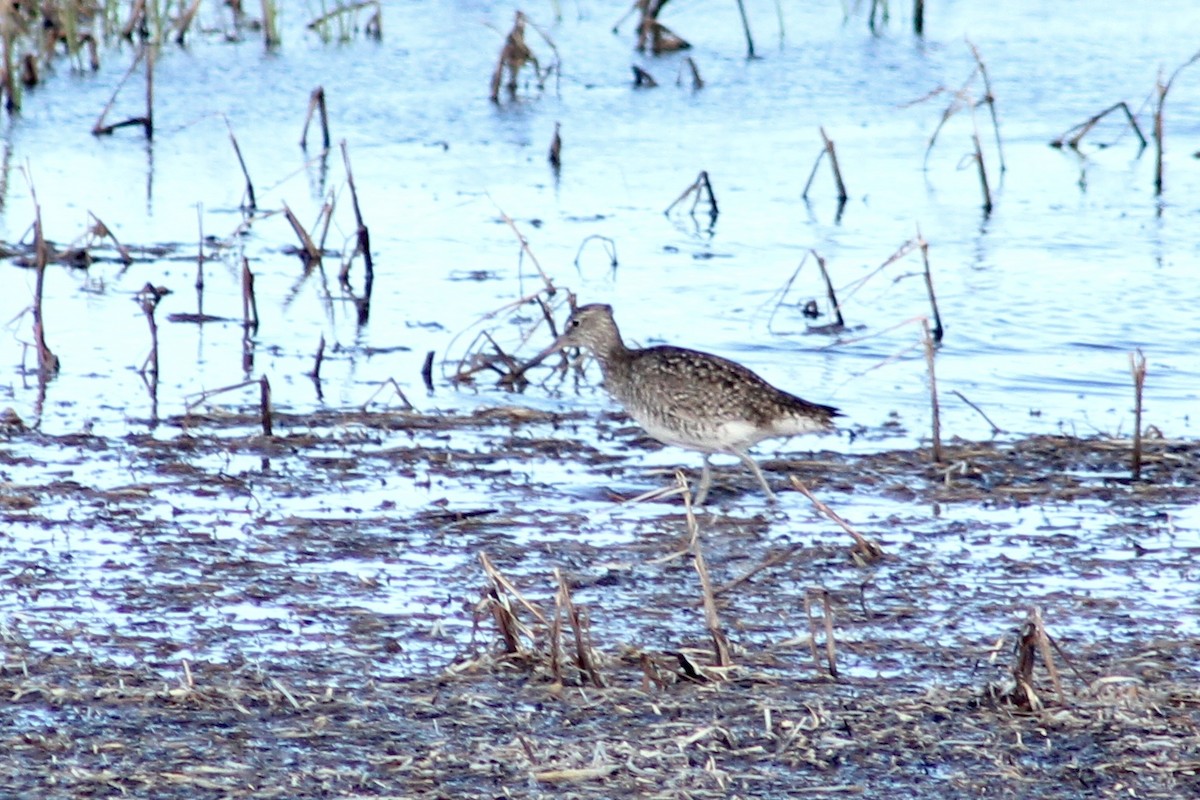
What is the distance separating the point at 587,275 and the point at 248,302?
2.27m

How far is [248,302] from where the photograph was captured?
9.98 metres

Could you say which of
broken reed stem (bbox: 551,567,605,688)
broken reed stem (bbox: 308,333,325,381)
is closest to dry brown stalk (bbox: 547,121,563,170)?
broken reed stem (bbox: 308,333,325,381)

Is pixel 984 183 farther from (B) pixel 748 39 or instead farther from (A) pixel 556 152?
(B) pixel 748 39

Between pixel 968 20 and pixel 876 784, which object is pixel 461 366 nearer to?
pixel 876 784

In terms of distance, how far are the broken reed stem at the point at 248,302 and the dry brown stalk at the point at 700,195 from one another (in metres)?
3.30

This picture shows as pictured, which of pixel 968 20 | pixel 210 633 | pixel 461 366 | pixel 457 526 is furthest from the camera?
pixel 968 20

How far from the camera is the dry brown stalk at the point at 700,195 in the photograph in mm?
12500

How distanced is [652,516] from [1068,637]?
1.87m

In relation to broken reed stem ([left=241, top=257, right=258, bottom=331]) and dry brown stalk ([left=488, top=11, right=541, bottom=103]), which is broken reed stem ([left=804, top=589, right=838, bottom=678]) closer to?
broken reed stem ([left=241, top=257, right=258, bottom=331])

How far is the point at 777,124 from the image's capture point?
15875 mm

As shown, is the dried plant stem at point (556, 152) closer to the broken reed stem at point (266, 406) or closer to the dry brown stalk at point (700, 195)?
the dry brown stalk at point (700, 195)

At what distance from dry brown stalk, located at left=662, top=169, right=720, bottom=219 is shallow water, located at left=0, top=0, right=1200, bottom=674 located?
0.41 ft

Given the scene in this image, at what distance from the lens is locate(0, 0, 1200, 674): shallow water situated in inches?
256

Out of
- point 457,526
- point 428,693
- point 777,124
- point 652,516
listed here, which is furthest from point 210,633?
point 777,124
